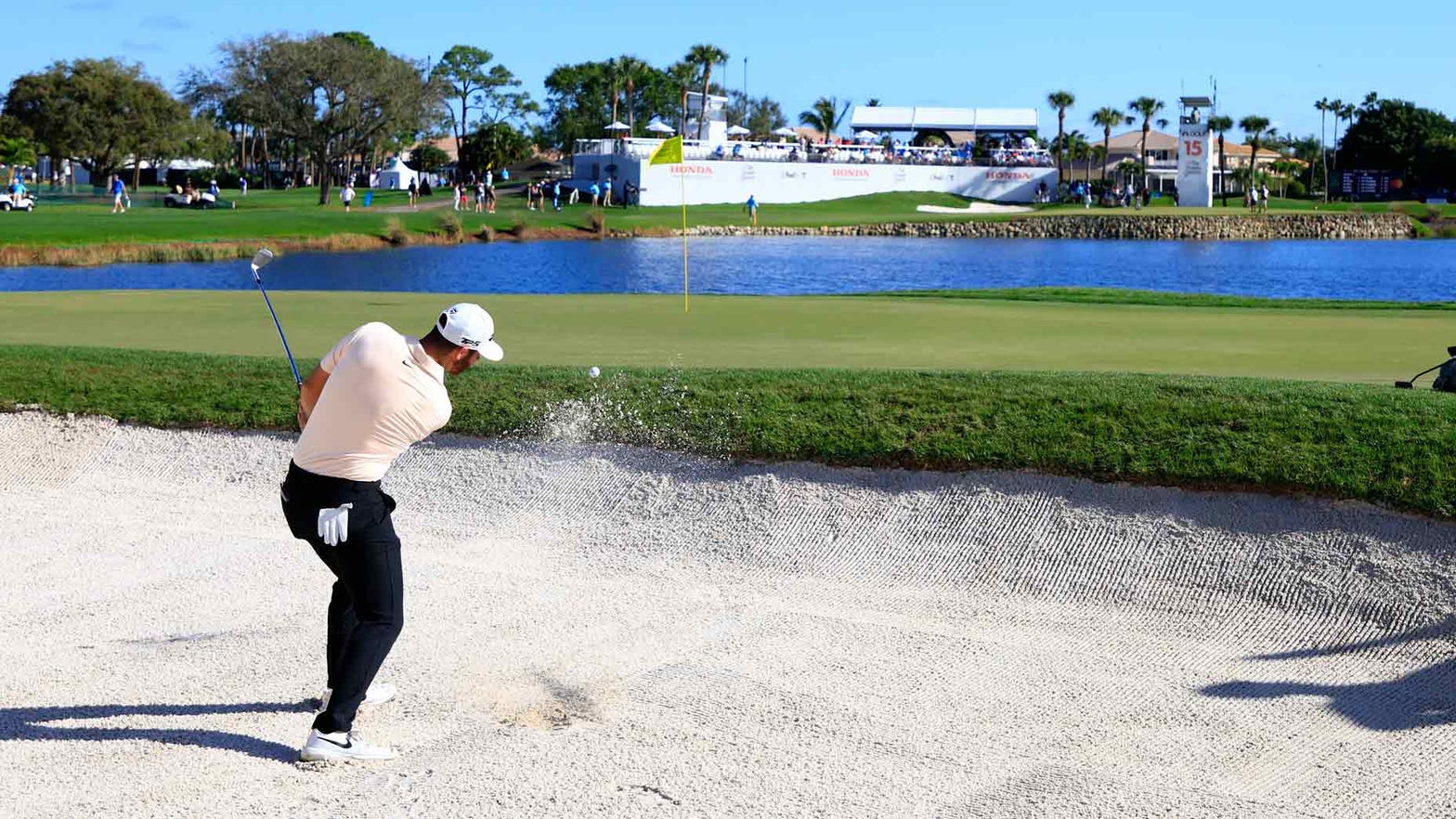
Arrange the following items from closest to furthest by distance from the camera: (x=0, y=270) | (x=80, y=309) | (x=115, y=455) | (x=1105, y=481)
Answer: (x=1105, y=481) → (x=115, y=455) → (x=80, y=309) → (x=0, y=270)

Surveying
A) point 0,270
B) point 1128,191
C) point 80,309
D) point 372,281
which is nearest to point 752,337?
point 80,309

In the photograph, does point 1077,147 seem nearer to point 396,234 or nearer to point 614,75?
point 614,75

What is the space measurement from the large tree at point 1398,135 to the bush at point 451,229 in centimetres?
10573

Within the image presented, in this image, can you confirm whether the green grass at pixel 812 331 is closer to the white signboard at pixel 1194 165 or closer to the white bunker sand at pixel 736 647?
the white bunker sand at pixel 736 647

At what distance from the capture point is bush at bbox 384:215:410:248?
62.7m

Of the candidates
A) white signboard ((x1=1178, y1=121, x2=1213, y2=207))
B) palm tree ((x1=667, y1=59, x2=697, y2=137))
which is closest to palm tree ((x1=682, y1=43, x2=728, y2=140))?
palm tree ((x1=667, y1=59, x2=697, y2=137))

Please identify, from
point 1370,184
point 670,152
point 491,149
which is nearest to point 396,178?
point 491,149

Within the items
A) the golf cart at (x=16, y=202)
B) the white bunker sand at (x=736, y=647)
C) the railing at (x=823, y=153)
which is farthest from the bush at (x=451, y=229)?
the white bunker sand at (x=736, y=647)

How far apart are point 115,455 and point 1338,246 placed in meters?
84.5

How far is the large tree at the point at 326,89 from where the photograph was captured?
79.4m

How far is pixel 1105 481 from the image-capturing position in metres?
9.85

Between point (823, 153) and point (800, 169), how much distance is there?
518 cm

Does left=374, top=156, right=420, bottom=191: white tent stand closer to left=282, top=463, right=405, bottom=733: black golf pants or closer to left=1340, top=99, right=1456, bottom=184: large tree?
left=1340, top=99, right=1456, bottom=184: large tree

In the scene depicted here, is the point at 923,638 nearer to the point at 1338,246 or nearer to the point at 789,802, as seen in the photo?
the point at 789,802
